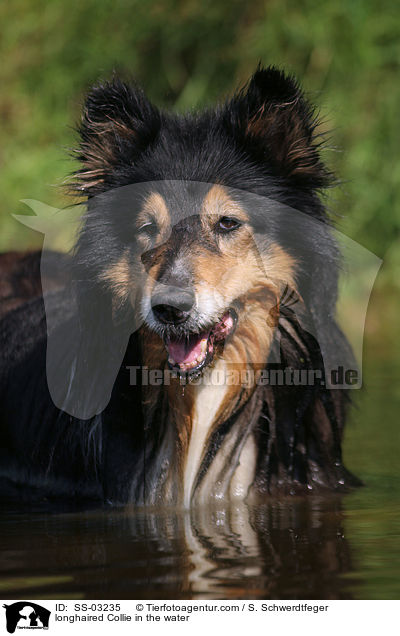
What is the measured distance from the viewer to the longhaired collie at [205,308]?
470 cm

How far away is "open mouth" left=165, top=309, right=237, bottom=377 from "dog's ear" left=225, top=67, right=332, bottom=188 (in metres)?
0.76

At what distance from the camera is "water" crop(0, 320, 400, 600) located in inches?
134

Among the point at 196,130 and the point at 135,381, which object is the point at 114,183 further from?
the point at 135,381

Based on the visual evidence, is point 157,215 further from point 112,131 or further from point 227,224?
point 112,131

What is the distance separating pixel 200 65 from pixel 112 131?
6.62 m

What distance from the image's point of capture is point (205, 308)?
14.8 ft

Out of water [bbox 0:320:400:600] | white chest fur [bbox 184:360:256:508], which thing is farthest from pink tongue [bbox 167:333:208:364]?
water [bbox 0:320:400:600]

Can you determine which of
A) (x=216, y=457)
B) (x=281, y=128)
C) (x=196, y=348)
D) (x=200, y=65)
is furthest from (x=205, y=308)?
(x=200, y=65)

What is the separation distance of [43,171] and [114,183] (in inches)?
236
